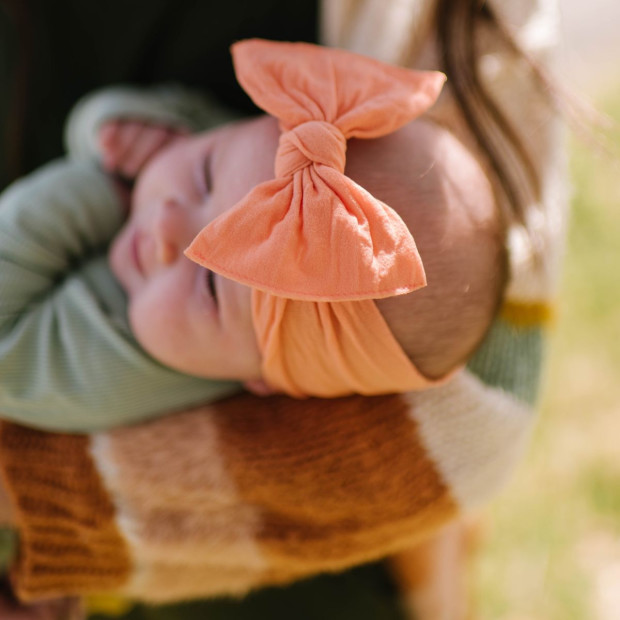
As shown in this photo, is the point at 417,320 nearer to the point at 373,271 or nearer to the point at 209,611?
the point at 373,271

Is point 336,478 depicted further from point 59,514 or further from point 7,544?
point 7,544

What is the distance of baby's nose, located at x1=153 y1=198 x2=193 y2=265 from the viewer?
87 centimetres

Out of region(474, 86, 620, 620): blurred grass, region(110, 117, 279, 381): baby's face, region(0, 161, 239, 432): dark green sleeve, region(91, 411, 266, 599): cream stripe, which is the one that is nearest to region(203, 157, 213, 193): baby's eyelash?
region(110, 117, 279, 381): baby's face

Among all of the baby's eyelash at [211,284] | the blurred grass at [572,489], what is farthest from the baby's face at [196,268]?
the blurred grass at [572,489]

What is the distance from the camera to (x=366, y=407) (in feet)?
3.04

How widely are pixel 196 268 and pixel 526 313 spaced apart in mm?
528

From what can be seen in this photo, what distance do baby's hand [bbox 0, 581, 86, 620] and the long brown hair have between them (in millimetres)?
932

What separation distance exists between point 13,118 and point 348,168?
0.73 meters

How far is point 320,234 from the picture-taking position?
700mm

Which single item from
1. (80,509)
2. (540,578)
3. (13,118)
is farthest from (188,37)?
(540,578)

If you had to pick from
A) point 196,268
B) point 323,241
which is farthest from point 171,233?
point 323,241

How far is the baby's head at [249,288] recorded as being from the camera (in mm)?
782

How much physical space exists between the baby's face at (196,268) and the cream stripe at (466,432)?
0.81ft

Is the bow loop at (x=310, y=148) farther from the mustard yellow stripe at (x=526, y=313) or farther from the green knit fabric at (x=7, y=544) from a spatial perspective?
the green knit fabric at (x=7, y=544)
